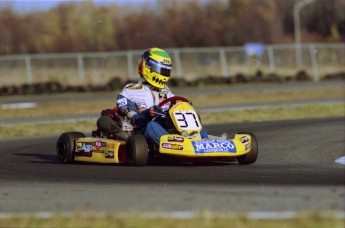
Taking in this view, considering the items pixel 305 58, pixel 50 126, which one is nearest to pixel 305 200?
pixel 50 126

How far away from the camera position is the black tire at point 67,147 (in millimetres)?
9898

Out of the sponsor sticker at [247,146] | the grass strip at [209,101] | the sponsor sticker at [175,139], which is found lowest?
the grass strip at [209,101]

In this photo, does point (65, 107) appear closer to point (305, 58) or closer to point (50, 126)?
point (50, 126)

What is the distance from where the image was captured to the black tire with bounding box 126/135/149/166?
8.79m

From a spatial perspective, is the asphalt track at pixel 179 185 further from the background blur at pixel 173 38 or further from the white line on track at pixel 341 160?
the background blur at pixel 173 38

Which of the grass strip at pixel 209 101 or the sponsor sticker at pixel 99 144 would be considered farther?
the grass strip at pixel 209 101

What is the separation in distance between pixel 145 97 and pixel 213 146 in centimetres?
155

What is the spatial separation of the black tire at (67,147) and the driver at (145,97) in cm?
38

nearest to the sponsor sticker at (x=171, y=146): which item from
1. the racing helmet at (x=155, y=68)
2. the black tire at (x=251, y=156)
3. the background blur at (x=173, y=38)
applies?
the black tire at (x=251, y=156)

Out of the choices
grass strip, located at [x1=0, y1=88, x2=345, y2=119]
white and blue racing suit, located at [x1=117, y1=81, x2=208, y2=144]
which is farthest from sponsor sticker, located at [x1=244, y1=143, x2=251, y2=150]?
grass strip, located at [x1=0, y1=88, x2=345, y2=119]

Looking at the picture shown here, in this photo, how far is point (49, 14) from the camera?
42.8 meters

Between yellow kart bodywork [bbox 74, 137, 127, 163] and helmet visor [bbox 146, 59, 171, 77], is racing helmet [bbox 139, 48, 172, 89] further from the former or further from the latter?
yellow kart bodywork [bbox 74, 137, 127, 163]

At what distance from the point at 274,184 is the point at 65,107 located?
16.2 metres

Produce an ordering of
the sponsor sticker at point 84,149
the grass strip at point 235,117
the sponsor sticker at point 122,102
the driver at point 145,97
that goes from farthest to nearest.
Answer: the grass strip at point 235,117
the sponsor sticker at point 122,102
the sponsor sticker at point 84,149
the driver at point 145,97
